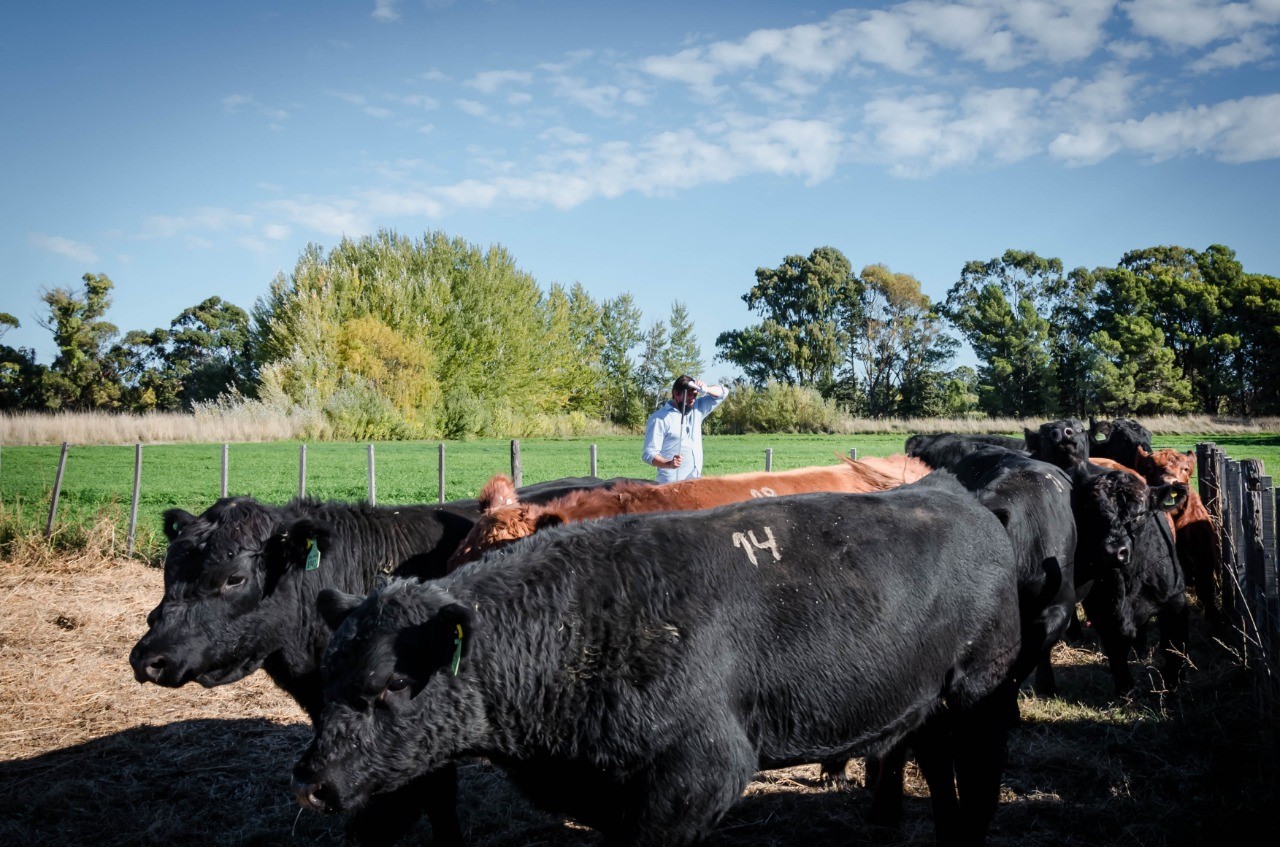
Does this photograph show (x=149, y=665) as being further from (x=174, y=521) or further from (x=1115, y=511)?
(x=1115, y=511)

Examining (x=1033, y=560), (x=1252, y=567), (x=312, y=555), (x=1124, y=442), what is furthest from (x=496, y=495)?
(x=1124, y=442)

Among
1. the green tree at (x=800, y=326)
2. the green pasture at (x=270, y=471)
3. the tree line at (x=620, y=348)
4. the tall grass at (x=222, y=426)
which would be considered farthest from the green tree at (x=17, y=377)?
the green tree at (x=800, y=326)

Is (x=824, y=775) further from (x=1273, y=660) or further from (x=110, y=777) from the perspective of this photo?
(x=110, y=777)

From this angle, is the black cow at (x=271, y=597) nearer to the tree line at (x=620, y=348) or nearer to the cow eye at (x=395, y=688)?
the cow eye at (x=395, y=688)

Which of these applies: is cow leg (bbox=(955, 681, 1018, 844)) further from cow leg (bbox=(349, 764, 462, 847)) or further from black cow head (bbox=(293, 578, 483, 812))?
cow leg (bbox=(349, 764, 462, 847))

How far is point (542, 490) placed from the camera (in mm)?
6133

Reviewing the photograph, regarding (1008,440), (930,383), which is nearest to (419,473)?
(1008,440)

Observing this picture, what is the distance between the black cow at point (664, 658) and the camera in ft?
9.65

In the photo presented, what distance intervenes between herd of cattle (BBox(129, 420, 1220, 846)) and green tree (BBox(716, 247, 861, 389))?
60569mm

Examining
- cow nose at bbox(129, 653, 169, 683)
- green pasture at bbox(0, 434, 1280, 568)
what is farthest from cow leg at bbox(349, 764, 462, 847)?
green pasture at bbox(0, 434, 1280, 568)

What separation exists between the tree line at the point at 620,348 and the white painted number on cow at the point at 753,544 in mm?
42654

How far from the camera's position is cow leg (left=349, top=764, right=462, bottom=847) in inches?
170

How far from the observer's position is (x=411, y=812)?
4.39 meters

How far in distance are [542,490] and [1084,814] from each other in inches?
154
